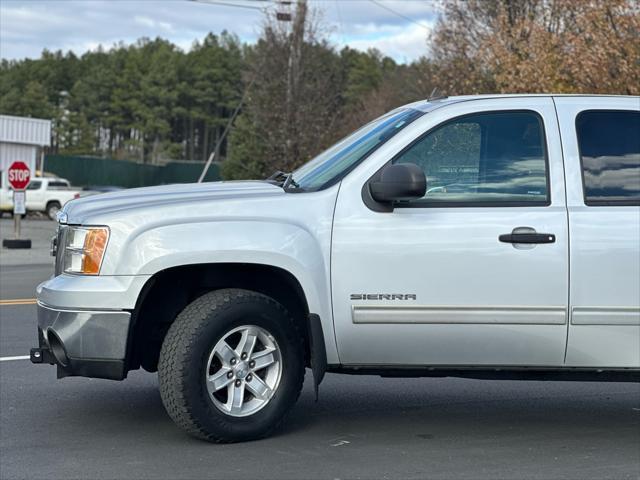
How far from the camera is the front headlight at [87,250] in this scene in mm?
5973

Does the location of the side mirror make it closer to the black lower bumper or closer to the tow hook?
the black lower bumper

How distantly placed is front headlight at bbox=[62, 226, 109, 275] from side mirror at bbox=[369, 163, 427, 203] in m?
1.50

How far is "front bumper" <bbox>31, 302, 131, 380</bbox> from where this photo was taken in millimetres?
5918

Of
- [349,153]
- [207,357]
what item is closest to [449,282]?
[349,153]

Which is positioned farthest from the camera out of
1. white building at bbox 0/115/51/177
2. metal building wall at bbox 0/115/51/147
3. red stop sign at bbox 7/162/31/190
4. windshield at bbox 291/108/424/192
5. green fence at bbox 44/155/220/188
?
green fence at bbox 44/155/220/188

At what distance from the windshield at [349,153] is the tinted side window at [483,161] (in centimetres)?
21

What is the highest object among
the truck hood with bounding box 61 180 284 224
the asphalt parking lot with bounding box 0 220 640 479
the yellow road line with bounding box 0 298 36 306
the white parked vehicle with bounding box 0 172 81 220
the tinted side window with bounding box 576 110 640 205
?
the tinted side window with bounding box 576 110 640 205

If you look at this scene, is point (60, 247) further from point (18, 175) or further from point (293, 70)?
point (293, 70)

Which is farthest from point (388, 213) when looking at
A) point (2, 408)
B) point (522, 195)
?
point (2, 408)

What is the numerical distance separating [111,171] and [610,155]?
62930mm

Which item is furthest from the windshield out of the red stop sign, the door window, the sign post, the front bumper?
the door window

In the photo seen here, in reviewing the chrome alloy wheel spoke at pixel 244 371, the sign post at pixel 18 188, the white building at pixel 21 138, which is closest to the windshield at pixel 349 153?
the chrome alloy wheel spoke at pixel 244 371

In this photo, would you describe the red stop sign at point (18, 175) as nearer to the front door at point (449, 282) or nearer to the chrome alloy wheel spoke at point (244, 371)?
the chrome alloy wheel spoke at point (244, 371)

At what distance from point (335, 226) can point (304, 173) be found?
0.79m
